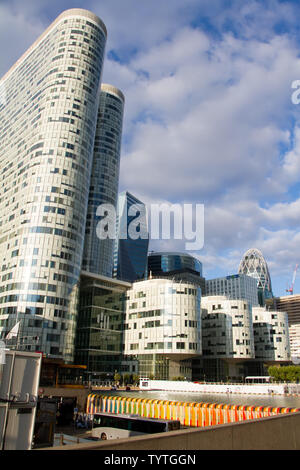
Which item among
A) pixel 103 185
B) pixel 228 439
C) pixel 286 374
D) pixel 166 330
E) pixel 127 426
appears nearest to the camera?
pixel 228 439

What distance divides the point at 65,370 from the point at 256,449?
9506 centimetres

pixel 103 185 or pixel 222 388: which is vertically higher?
pixel 103 185

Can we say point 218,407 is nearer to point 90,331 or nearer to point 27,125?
point 90,331

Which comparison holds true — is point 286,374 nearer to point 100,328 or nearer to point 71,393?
point 100,328

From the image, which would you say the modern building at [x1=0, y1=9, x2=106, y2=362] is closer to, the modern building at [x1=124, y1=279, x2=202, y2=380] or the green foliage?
the modern building at [x1=124, y1=279, x2=202, y2=380]

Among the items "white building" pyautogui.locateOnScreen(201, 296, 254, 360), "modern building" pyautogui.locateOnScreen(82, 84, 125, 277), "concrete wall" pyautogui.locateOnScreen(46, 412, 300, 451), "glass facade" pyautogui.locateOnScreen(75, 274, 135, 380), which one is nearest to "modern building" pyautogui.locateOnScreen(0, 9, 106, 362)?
"glass facade" pyautogui.locateOnScreen(75, 274, 135, 380)

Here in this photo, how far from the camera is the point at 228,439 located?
34.9 ft

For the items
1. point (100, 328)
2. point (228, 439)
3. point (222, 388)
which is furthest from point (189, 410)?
point (100, 328)

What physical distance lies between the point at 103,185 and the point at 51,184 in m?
72.6

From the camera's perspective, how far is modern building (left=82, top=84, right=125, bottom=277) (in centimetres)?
16862

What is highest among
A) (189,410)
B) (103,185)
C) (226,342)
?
(103,185)

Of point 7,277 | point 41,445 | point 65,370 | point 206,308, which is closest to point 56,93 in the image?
point 7,277

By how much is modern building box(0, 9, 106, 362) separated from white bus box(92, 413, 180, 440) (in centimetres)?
6474
